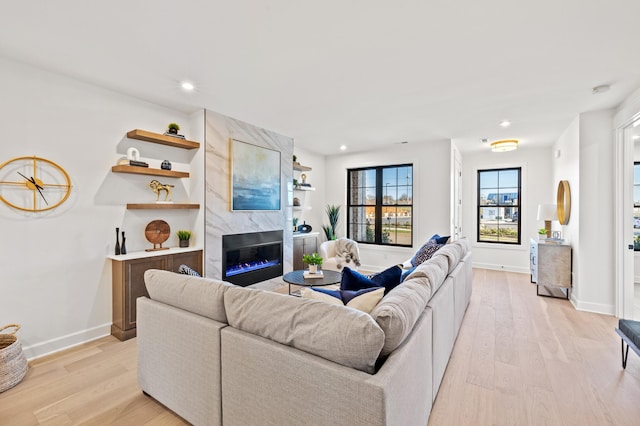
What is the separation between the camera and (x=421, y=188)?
5727 mm

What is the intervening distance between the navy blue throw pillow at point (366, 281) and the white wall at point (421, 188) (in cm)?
377

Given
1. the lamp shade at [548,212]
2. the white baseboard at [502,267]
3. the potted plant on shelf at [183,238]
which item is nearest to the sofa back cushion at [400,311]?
the potted plant on shelf at [183,238]

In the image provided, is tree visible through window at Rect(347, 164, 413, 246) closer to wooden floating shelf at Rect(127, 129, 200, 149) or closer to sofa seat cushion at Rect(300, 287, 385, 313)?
wooden floating shelf at Rect(127, 129, 200, 149)

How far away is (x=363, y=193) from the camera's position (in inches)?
259

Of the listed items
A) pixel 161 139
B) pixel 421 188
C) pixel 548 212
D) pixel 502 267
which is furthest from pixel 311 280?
pixel 502 267

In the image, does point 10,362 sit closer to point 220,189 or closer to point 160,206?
point 160,206

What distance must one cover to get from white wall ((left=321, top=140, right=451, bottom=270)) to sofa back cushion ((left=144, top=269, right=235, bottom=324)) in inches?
183

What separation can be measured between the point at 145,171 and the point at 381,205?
14.7 feet

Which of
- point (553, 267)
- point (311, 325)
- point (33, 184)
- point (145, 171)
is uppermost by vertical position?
point (145, 171)

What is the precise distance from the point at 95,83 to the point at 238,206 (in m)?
2.07

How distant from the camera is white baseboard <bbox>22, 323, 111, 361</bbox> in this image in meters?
2.67

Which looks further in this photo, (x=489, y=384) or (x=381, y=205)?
(x=381, y=205)

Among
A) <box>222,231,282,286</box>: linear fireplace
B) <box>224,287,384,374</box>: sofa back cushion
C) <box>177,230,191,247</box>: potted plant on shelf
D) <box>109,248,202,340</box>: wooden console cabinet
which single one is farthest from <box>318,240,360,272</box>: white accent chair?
<box>224,287,384,374</box>: sofa back cushion

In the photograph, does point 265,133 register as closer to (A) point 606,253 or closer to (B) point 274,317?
(B) point 274,317
